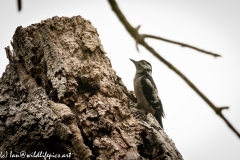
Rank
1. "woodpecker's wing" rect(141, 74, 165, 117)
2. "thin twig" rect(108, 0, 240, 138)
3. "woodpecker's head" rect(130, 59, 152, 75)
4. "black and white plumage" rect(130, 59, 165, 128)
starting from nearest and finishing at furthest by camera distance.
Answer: "thin twig" rect(108, 0, 240, 138), "black and white plumage" rect(130, 59, 165, 128), "woodpecker's wing" rect(141, 74, 165, 117), "woodpecker's head" rect(130, 59, 152, 75)

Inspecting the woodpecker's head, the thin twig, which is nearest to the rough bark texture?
the thin twig

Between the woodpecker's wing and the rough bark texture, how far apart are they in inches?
60.5

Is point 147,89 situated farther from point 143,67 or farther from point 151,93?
point 143,67

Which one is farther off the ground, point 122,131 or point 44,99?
point 44,99

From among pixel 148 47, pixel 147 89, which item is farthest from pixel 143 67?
pixel 148 47

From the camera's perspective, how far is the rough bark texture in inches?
101

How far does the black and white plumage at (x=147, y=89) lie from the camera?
15.8 ft

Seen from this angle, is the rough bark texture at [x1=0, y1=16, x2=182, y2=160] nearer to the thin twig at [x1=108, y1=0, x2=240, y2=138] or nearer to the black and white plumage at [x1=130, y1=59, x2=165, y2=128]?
the black and white plumage at [x1=130, y1=59, x2=165, y2=128]

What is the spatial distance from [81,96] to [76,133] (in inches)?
18.4

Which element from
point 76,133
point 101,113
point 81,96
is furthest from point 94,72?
point 76,133

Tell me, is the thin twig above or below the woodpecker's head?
below

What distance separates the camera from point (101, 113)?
2799 millimetres

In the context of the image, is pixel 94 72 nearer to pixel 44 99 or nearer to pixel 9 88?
pixel 44 99

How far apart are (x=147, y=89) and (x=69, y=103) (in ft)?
7.76
